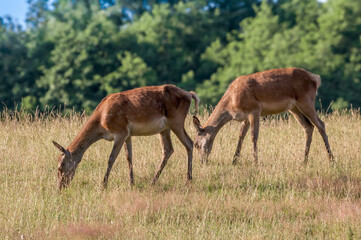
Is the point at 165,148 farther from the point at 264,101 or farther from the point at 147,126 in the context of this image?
the point at 264,101

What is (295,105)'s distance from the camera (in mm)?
10398

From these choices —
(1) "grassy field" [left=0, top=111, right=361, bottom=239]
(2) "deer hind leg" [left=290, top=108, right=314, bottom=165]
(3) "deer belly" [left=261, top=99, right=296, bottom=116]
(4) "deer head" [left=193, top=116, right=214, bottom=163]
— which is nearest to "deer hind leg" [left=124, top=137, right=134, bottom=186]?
(1) "grassy field" [left=0, top=111, right=361, bottom=239]

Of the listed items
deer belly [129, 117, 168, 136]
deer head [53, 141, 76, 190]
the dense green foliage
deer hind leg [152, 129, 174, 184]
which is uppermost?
deer belly [129, 117, 168, 136]

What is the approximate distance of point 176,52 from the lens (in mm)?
35594

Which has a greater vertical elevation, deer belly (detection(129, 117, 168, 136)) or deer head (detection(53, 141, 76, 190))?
deer belly (detection(129, 117, 168, 136))

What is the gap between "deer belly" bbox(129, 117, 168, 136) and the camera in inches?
334

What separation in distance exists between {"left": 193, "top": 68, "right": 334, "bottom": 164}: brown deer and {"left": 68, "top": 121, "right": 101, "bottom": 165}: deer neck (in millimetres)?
2540

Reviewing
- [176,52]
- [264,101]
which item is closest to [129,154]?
[264,101]

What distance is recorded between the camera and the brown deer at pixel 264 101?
10.3 m

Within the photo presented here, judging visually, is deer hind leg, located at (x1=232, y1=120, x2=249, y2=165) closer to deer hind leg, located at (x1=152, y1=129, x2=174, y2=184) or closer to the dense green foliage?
deer hind leg, located at (x1=152, y1=129, x2=174, y2=184)

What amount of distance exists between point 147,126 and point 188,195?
59.0 inches

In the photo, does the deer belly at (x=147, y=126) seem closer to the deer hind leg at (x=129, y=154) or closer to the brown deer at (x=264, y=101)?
the deer hind leg at (x=129, y=154)

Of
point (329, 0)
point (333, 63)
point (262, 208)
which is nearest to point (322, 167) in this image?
point (262, 208)

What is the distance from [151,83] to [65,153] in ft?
78.0
